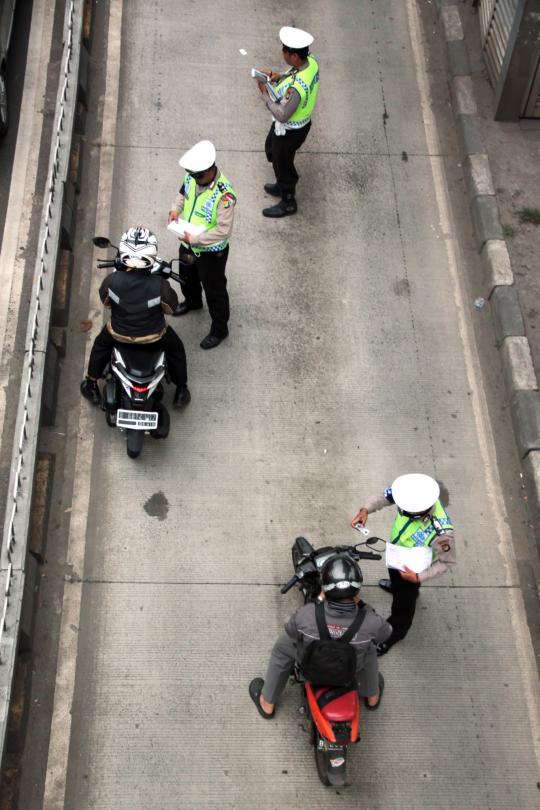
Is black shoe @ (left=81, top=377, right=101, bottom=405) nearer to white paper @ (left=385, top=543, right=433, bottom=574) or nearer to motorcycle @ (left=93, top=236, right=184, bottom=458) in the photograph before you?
motorcycle @ (left=93, top=236, right=184, bottom=458)

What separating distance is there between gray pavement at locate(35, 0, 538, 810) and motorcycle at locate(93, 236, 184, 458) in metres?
0.43

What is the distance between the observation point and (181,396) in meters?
8.38

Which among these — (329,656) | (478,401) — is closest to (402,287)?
(478,401)

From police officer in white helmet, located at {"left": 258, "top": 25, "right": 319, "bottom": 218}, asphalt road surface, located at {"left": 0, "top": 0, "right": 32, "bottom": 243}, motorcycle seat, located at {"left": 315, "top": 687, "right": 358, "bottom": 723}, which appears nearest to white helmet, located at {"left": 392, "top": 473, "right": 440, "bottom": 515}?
motorcycle seat, located at {"left": 315, "top": 687, "right": 358, "bottom": 723}

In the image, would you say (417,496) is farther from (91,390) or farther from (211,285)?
(91,390)

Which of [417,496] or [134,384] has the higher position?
[417,496]

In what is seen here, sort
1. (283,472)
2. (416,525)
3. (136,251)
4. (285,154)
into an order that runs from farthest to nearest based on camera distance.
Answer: (285,154) < (283,472) < (136,251) < (416,525)

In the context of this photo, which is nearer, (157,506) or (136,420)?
(136,420)

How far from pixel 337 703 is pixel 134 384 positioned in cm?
305

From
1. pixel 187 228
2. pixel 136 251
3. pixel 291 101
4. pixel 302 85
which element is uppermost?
pixel 302 85

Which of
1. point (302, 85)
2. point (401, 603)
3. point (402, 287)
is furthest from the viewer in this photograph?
point (402, 287)

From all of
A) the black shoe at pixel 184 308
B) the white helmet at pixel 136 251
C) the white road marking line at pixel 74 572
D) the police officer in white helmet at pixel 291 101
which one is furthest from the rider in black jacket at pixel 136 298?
the police officer in white helmet at pixel 291 101

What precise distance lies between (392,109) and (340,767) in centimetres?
738

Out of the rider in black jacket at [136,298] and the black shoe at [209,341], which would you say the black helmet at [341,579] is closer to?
the rider in black jacket at [136,298]
